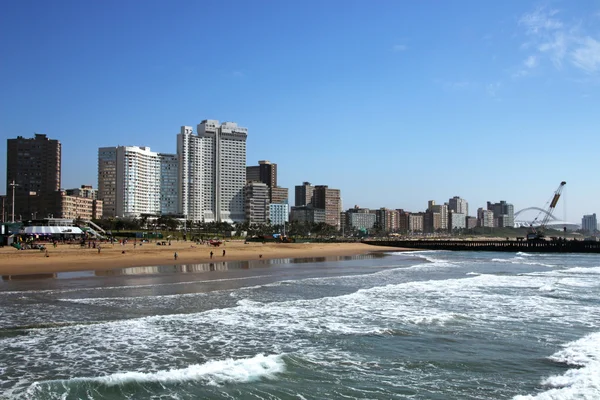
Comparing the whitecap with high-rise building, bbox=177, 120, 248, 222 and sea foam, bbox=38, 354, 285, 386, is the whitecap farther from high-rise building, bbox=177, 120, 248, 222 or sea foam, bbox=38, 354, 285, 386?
high-rise building, bbox=177, 120, 248, 222

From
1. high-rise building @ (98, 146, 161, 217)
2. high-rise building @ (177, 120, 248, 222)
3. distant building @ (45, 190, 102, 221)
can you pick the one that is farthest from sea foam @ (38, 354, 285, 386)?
high-rise building @ (177, 120, 248, 222)

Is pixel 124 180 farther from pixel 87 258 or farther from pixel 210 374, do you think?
pixel 210 374

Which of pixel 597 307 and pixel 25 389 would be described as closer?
pixel 25 389

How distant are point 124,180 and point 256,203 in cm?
5087

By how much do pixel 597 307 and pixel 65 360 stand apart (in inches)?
761

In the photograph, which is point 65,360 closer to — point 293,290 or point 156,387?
point 156,387

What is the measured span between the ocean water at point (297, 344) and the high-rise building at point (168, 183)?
158 m

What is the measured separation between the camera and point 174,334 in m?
14.4

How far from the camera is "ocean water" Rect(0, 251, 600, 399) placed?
9836mm

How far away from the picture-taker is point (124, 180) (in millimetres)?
163375

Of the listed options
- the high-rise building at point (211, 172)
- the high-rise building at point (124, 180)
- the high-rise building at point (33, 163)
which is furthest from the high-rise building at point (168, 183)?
the high-rise building at point (33, 163)

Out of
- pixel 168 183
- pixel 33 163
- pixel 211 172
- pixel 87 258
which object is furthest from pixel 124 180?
pixel 87 258

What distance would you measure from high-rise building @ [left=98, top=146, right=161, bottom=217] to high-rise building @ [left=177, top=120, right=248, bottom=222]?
14.7 metres

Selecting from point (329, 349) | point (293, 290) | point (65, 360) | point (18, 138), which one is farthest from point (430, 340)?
point (18, 138)
